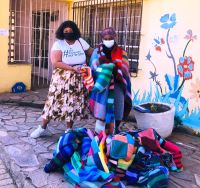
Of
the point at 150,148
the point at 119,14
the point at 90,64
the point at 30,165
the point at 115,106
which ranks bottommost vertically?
the point at 30,165

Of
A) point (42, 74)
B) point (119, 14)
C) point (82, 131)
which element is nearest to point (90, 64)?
point (82, 131)

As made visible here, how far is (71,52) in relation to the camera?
13.5 feet

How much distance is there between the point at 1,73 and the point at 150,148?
4.66m

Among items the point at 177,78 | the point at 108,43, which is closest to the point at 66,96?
the point at 108,43

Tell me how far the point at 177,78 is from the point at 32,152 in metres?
2.79

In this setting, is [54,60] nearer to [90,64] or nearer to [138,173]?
[90,64]

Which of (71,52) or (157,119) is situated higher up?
(71,52)

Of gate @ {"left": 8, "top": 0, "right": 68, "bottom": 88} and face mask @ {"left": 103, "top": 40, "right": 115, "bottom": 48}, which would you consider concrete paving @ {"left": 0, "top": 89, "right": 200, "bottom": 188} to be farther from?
gate @ {"left": 8, "top": 0, "right": 68, "bottom": 88}

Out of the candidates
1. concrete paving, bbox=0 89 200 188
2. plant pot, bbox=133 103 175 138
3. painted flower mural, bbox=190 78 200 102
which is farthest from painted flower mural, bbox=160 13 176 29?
concrete paving, bbox=0 89 200 188

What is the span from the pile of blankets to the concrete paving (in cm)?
16

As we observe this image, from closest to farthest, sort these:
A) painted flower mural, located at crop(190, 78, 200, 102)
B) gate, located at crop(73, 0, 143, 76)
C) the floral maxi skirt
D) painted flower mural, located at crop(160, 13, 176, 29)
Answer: the floral maxi skirt
painted flower mural, located at crop(190, 78, 200, 102)
painted flower mural, located at crop(160, 13, 176, 29)
gate, located at crop(73, 0, 143, 76)

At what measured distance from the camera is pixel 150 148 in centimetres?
354

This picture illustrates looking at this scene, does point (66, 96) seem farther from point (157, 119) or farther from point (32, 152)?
point (157, 119)

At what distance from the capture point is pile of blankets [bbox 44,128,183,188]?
3.07 metres
